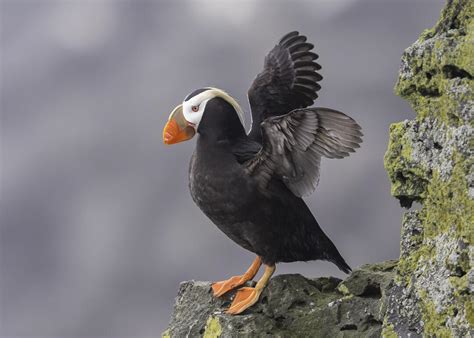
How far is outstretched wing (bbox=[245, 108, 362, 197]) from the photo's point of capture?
5.00 metres

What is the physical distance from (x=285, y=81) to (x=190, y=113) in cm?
117

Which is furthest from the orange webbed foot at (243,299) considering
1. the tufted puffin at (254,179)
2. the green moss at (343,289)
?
the green moss at (343,289)

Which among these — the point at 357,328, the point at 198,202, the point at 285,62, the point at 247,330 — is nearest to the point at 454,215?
the point at 357,328

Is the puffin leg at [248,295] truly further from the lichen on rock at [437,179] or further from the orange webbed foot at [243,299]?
the lichen on rock at [437,179]

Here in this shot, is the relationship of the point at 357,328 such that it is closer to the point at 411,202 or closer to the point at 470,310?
the point at 411,202

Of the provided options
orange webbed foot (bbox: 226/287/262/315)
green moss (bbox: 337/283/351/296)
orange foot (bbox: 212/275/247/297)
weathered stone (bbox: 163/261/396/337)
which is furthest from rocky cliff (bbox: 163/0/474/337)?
orange foot (bbox: 212/275/247/297)

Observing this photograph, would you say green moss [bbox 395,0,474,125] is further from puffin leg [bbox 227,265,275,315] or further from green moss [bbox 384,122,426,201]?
puffin leg [bbox 227,265,275,315]

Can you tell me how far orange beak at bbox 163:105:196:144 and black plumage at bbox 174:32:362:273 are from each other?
10cm

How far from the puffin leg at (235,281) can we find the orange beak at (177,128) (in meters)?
1.06

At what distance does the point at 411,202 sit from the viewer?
4.16 metres

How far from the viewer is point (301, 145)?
5.18 m

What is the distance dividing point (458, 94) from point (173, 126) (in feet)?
8.56

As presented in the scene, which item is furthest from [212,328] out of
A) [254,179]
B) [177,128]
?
[177,128]

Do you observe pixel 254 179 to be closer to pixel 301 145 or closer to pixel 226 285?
pixel 301 145
